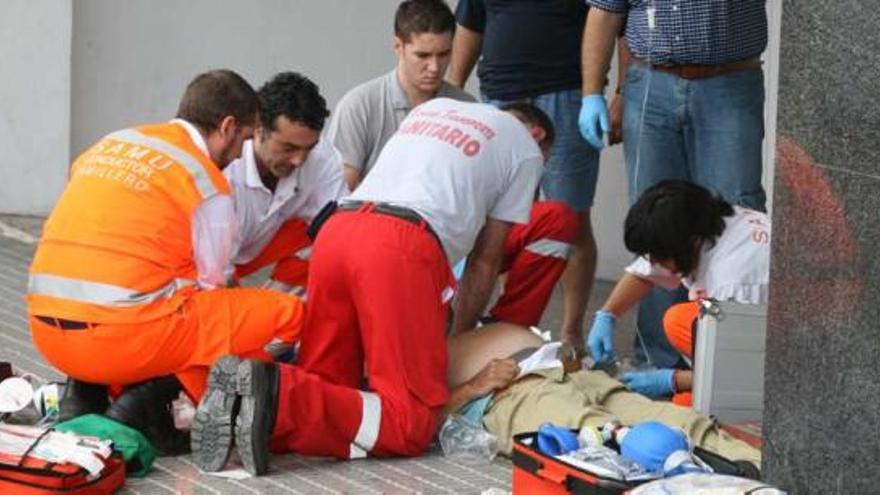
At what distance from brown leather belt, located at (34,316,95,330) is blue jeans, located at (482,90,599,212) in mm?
2109

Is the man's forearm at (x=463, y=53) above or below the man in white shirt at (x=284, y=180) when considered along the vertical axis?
above

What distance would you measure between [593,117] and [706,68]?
18.3 inches

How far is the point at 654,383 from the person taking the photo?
6.60m

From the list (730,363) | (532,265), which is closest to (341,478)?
(730,363)

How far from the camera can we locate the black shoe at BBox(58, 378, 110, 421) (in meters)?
6.13

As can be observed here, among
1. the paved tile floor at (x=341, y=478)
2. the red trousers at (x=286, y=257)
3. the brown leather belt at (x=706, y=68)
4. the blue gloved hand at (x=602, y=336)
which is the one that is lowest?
the paved tile floor at (x=341, y=478)

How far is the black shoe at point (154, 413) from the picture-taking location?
5.99 meters

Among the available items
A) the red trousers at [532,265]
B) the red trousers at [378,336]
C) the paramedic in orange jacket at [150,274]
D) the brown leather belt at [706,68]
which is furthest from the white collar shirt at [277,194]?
the brown leather belt at [706,68]

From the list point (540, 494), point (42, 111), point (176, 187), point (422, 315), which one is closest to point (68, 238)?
point (176, 187)

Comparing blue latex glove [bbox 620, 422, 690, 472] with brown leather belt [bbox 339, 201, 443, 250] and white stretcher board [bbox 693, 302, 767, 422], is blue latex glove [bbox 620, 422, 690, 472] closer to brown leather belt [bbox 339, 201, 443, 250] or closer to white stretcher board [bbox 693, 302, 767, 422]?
white stretcher board [bbox 693, 302, 767, 422]

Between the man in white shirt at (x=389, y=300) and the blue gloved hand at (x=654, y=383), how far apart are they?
657 millimetres

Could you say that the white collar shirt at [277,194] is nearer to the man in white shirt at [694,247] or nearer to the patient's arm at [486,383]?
the patient's arm at [486,383]

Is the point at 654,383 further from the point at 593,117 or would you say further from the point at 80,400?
the point at 80,400

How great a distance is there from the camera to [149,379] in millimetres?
6035
